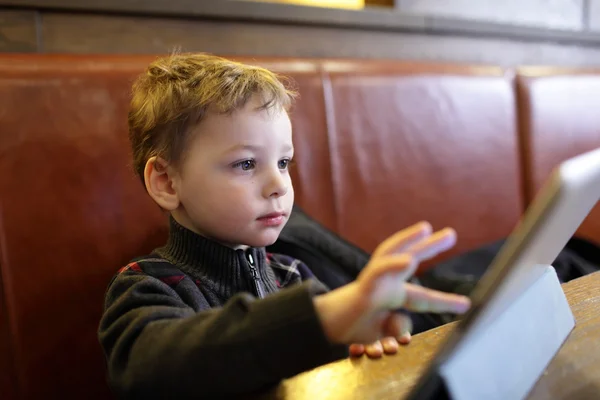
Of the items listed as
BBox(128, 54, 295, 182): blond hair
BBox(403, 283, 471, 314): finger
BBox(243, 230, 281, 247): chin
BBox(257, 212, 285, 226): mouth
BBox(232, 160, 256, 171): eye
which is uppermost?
BBox(128, 54, 295, 182): blond hair

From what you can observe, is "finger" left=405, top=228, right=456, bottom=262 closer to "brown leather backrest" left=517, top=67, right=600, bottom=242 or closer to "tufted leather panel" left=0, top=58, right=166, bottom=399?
"tufted leather panel" left=0, top=58, right=166, bottom=399

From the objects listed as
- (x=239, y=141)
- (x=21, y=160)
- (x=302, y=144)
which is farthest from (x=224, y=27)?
(x=239, y=141)

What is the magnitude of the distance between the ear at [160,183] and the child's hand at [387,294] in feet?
1.34

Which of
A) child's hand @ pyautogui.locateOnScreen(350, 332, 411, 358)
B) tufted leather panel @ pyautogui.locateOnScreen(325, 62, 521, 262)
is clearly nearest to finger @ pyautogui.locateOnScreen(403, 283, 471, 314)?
child's hand @ pyautogui.locateOnScreen(350, 332, 411, 358)

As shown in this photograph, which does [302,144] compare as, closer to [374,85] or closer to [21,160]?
[374,85]

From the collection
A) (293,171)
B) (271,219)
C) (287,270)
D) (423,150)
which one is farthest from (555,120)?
(271,219)

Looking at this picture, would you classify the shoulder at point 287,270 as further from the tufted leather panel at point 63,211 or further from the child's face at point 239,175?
the tufted leather panel at point 63,211

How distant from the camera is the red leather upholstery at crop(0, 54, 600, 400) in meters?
0.95

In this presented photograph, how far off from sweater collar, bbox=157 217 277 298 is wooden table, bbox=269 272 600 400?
288 mm

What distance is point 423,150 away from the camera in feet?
4.81

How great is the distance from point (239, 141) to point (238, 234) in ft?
0.44

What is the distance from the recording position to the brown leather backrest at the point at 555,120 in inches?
65.5

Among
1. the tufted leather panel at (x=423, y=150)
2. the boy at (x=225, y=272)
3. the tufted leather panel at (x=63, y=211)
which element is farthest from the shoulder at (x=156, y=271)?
the tufted leather panel at (x=423, y=150)

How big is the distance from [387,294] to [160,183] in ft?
1.57
